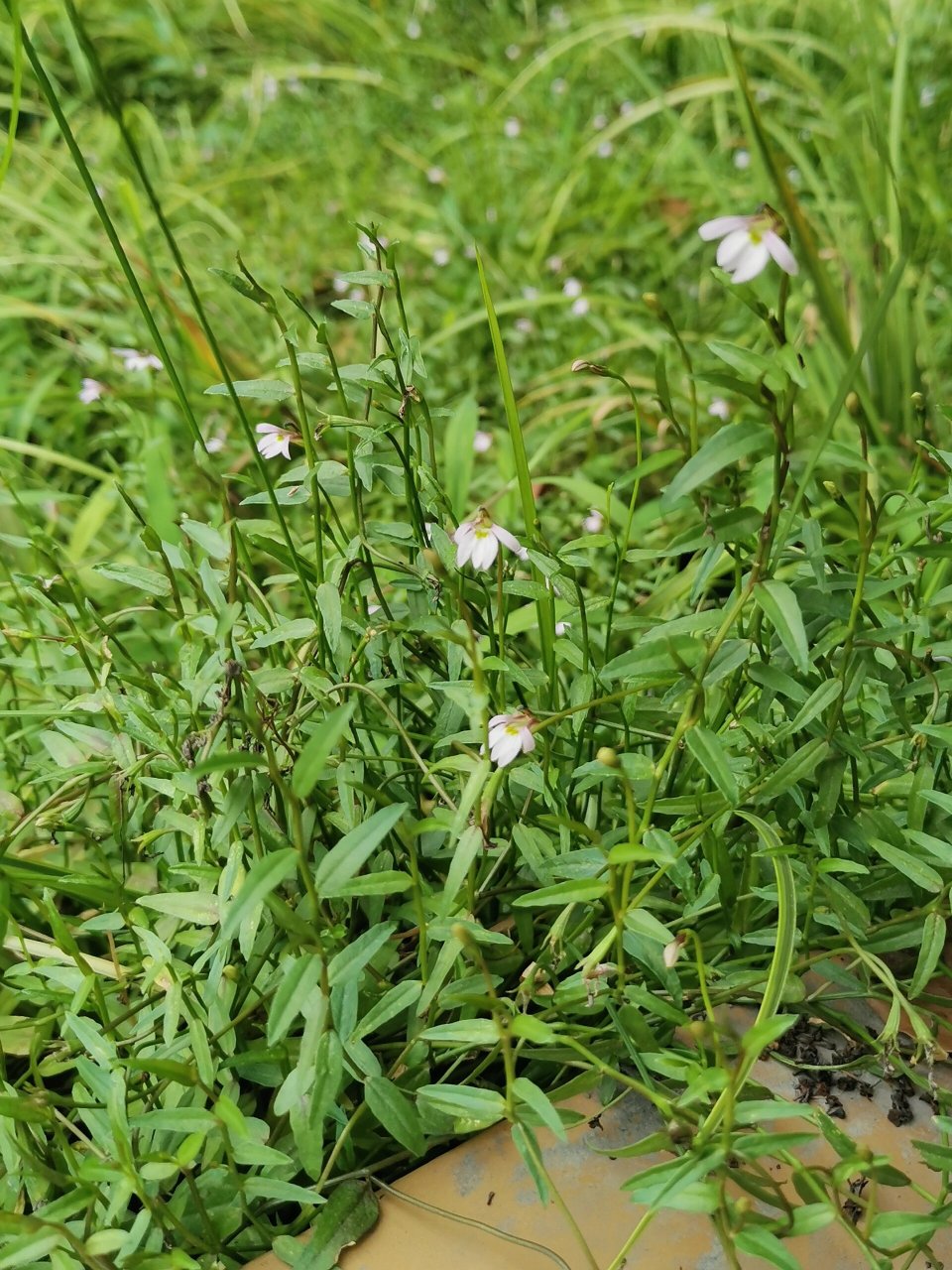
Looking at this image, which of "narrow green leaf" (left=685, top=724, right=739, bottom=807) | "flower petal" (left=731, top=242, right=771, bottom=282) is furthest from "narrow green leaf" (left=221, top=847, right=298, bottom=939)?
"flower petal" (left=731, top=242, right=771, bottom=282)

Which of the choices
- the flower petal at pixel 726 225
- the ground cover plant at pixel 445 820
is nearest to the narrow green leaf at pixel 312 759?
the ground cover plant at pixel 445 820

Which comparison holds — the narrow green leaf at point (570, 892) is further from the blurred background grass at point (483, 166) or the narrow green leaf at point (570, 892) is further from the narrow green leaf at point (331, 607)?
the blurred background grass at point (483, 166)

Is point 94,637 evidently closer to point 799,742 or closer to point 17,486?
point 799,742

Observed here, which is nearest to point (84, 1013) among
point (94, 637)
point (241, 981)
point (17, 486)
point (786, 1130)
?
point (241, 981)

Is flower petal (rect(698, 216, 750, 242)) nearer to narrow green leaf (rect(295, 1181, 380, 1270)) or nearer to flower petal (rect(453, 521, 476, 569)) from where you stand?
flower petal (rect(453, 521, 476, 569))

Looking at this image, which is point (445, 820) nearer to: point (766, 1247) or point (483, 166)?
point (766, 1247)

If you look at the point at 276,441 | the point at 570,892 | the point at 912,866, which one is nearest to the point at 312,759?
the point at 570,892
